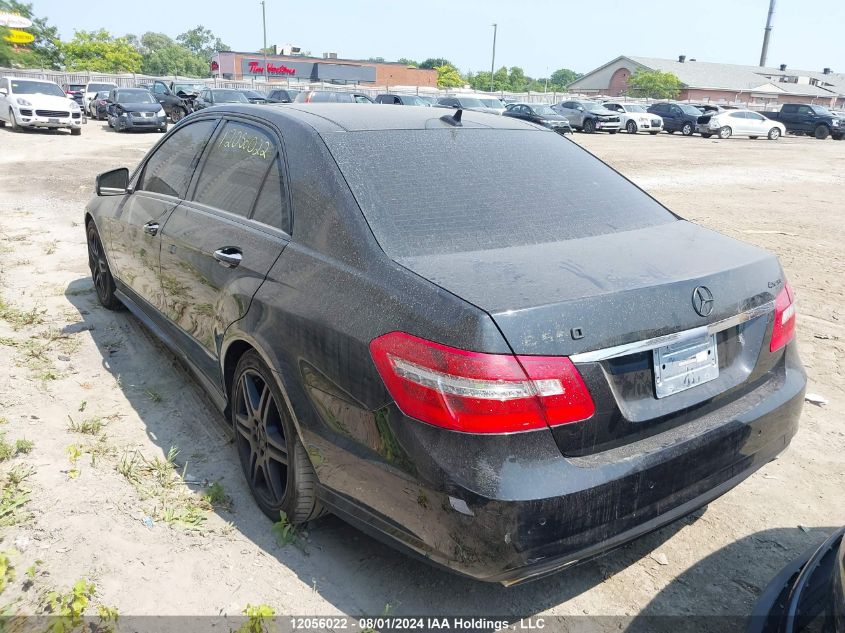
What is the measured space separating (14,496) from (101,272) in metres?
2.90

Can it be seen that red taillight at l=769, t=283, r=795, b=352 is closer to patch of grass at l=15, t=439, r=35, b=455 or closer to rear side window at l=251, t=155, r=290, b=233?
rear side window at l=251, t=155, r=290, b=233

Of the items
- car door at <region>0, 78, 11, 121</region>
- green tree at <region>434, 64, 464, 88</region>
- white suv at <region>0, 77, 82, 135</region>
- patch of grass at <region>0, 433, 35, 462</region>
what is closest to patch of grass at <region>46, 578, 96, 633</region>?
patch of grass at <region>0, 433, 35, 462</region>

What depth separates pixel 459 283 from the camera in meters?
2.19

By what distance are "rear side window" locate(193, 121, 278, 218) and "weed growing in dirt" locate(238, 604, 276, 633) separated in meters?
1.70

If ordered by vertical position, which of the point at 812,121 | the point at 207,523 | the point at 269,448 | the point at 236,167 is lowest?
the point at 207,523

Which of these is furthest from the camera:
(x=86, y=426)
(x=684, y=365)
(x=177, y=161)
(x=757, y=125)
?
(x=757, y=125)

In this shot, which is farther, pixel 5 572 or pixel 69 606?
pixel 5 572

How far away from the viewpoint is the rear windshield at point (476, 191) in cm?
256

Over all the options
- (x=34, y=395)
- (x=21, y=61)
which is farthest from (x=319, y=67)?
(x=34, y=395)

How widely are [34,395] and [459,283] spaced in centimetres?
322

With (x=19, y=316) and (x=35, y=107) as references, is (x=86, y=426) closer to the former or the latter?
(x=19, y=316)

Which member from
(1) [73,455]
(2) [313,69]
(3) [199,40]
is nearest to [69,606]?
(1) [73,455]

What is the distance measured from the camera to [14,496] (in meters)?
3.08

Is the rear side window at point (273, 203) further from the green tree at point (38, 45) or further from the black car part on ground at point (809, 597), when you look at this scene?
the green tree at point (38, 45)
